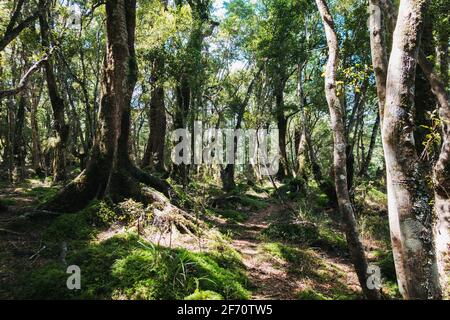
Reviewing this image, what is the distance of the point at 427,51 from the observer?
7453 millimetres

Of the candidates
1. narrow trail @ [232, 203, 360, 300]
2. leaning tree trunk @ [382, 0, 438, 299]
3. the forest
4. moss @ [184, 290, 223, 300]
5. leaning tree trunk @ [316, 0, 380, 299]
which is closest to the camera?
leaning tree trunk @ [382, 0, 438, 299]

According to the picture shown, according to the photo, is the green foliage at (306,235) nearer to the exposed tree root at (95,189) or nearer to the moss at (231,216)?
the moss at (231,216)

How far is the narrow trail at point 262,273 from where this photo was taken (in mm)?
5887

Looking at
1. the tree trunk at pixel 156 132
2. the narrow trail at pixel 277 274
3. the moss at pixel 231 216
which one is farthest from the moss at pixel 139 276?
the tree trunk at pixel 156 132

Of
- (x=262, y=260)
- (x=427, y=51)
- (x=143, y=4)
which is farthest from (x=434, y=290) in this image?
(x=143, y=4)

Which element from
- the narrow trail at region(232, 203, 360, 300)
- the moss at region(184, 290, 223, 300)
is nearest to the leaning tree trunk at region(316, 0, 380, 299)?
the narrow trail at region(232, 203, 360, 300)

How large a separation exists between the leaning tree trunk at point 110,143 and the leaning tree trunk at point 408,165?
6403mm

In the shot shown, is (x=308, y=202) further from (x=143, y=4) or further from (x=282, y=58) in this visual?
(x=143, y=4)

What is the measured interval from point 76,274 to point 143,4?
1523 centimetres

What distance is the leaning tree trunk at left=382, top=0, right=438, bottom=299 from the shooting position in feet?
12.1

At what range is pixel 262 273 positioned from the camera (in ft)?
22.5

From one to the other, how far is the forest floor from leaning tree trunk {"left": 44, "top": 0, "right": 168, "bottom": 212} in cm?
66

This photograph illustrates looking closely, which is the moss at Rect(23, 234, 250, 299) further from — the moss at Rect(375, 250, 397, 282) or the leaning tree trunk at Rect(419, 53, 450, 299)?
the leaning tree trunk at Rect(419, 53, 450, 299)

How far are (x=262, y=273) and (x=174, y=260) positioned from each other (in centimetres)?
227
